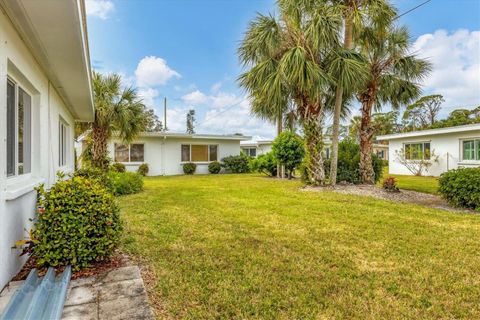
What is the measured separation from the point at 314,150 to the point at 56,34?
29.9 ft

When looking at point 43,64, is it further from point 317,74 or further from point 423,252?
point 317,74

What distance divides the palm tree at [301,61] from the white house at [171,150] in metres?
9.84

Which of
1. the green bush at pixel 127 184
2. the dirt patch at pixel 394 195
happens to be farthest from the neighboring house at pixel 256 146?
the green bush at pixel 127 184

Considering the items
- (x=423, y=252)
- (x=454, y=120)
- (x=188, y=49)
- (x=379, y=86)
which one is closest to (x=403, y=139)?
(x=379, y=86)

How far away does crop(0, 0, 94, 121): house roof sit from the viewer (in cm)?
286

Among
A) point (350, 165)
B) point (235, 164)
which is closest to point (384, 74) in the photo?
point (350, 165)

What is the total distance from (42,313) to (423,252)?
4.59 meters

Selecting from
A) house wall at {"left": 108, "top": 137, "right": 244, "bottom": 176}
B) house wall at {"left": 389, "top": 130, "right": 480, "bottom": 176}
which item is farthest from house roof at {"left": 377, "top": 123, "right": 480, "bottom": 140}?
house wall at {"left": 108, "top": 137, "right": 244, "bottom": 176}

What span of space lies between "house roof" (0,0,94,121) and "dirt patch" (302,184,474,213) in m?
8.33

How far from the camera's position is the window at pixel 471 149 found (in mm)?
15172

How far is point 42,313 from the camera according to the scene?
7.69ft

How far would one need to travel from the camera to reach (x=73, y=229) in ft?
10.9

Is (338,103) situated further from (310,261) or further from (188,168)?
(188,168)

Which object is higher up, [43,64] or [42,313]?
[43,64]
